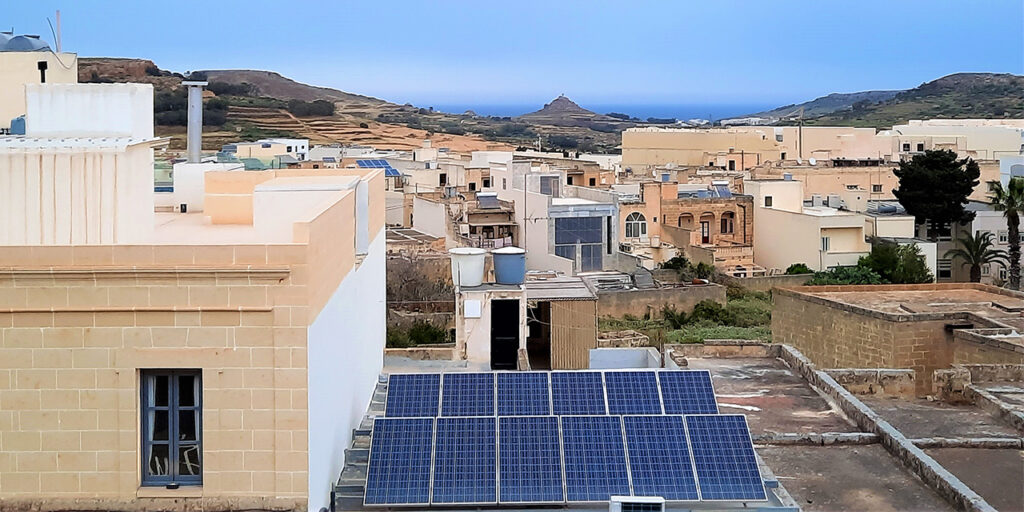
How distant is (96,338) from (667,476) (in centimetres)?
409

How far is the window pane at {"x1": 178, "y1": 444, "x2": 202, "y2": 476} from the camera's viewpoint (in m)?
7.91

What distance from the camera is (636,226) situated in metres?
46.7

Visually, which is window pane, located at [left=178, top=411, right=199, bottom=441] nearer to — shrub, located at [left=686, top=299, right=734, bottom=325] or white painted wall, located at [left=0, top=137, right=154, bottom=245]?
white painted wall, located at [left=0, top=137, right=154, bottom=245]

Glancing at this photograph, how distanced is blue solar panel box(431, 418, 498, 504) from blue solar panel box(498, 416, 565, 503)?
0.07 metres

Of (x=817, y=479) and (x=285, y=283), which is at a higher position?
(x=285, y=283)

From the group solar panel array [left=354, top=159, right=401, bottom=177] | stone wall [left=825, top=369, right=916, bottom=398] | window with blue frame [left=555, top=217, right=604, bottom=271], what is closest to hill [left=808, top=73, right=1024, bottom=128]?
solar panel array [left=354, top=159, right=401, bottom=177]

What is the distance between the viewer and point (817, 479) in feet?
35.5

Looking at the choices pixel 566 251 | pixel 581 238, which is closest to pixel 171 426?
pixel 566 251

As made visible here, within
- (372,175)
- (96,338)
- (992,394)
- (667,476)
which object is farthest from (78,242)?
(992,394)

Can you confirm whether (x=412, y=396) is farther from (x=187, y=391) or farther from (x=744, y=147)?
(x=744, y=147)

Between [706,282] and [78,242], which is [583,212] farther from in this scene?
[78,242]

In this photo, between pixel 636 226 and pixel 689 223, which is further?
pixel 689 223

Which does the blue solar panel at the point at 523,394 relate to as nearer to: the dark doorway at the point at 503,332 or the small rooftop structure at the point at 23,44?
the dark doorway at the point at 503,332

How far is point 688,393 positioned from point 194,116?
739cm
